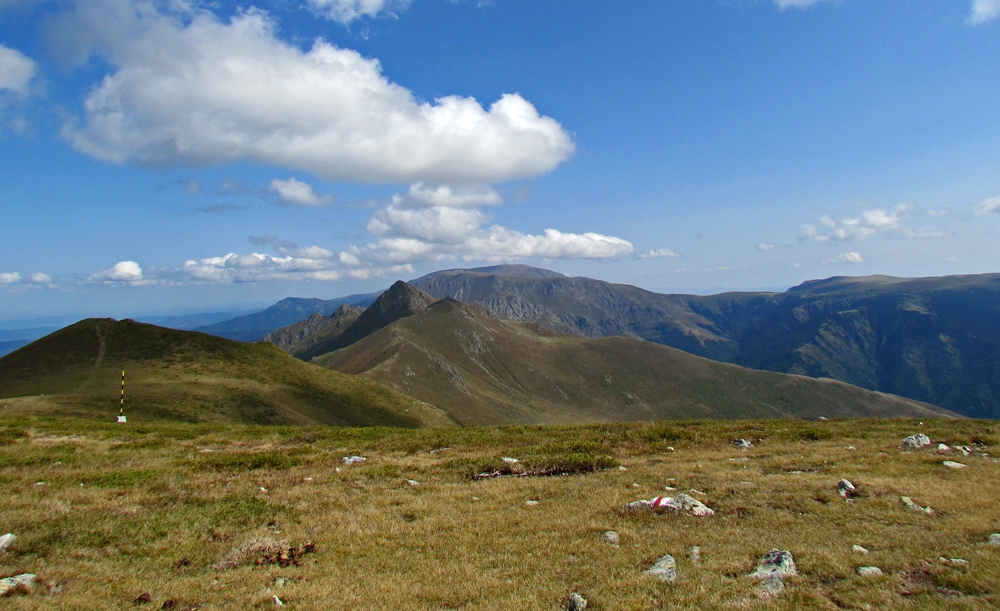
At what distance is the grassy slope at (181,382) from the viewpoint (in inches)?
2296

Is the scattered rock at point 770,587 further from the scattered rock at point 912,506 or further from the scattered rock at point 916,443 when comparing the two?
the scattered rock at point 916,443

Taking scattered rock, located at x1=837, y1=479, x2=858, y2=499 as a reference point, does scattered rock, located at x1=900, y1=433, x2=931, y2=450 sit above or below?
below

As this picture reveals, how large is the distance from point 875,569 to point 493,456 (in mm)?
15664

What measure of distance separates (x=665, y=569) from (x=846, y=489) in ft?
30.2

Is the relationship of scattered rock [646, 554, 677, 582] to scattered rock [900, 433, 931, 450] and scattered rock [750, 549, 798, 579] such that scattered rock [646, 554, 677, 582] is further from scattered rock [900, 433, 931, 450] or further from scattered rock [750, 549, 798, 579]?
scattered rock [900, 433, 931, 450]

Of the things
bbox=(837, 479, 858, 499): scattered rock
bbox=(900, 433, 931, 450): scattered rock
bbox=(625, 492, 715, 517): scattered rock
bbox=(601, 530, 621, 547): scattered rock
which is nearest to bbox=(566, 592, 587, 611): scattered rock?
bbox=(601, 530, 621, 547): scattered rock

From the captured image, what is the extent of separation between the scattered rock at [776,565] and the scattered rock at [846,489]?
6.39 meters

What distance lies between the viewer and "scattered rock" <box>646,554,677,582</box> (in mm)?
10593

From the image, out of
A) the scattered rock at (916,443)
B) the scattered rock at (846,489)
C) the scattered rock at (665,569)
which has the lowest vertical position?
the scattered rock at (916,443)

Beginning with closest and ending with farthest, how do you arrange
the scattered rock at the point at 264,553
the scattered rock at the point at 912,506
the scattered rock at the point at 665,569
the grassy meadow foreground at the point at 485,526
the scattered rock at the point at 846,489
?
1. the grassy meadow foreground at the point at 485,526
2. the scattered rock at the point at 665,569
3. the scattered rock at the point at 264,553
4. the scattered rock at the point at 912,506
5. the scattered rock at the point at 846,489

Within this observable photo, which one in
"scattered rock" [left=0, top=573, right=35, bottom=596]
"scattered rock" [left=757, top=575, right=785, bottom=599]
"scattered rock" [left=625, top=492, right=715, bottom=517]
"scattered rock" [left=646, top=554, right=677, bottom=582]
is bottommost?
"scattered rock" [left=625, top=492, right=715, bottom=517]

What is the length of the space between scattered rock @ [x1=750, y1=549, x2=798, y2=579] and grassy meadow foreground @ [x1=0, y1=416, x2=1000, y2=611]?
0.26m

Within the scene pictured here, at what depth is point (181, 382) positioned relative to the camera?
229 ft

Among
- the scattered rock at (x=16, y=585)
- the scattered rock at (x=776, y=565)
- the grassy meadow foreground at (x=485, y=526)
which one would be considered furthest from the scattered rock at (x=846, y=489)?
the scattered rock at (x=16, y=585)
